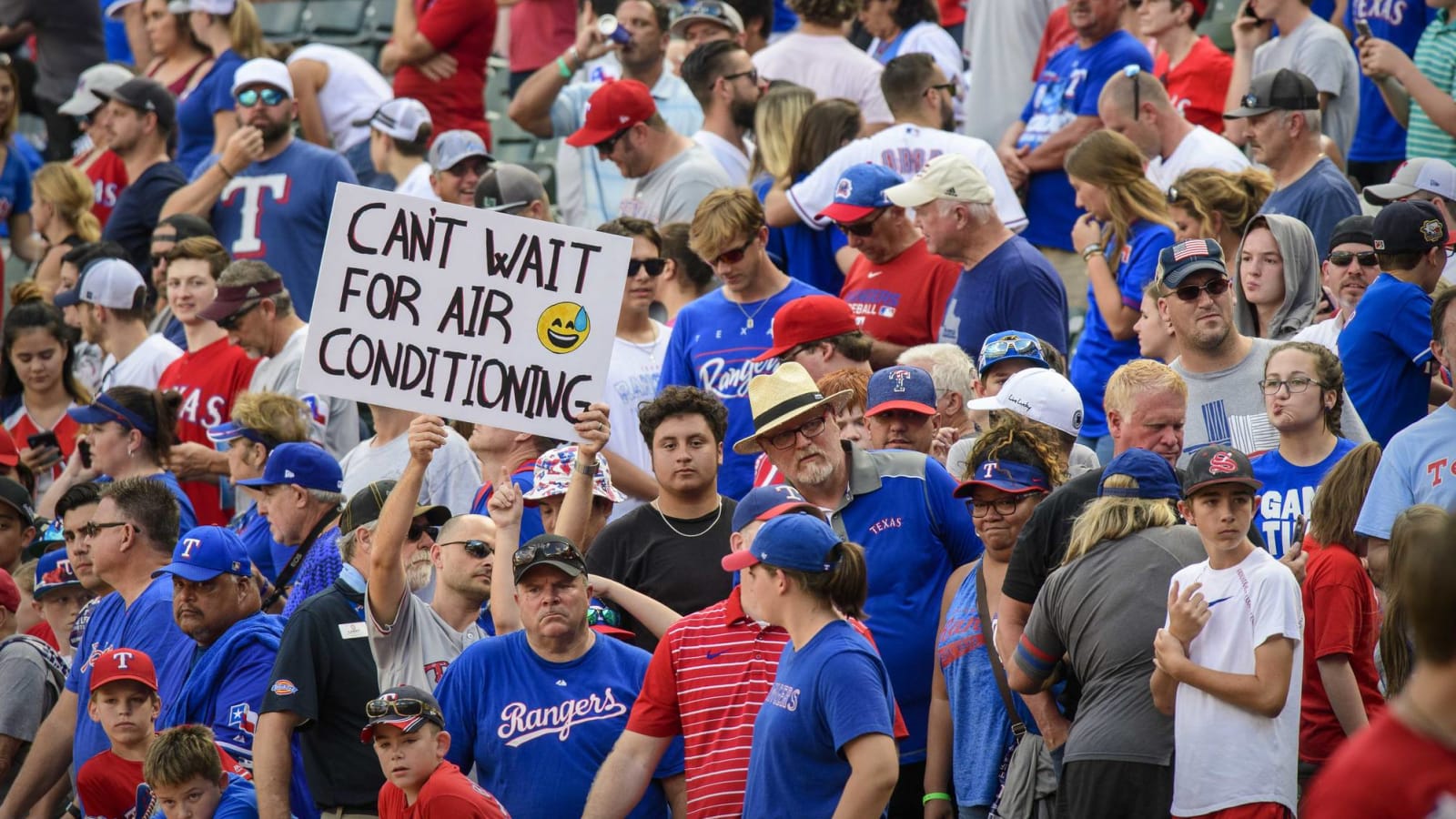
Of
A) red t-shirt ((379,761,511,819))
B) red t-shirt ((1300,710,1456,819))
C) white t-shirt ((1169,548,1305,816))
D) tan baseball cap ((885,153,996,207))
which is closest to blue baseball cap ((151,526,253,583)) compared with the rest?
red t-shirt ((379,761,511,819))

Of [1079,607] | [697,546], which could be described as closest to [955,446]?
[697,546]

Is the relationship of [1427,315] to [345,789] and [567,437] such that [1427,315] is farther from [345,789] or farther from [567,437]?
[345,789]

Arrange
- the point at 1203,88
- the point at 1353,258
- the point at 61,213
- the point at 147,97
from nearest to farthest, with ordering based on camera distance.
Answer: the point at 1353,258 → the point at 1203,88 → the point at 147,97 → the point at 61,213

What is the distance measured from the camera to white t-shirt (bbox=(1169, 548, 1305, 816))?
5.43 metres

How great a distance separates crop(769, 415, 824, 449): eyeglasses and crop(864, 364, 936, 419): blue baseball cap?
444 mm

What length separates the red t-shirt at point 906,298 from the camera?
28.9ft

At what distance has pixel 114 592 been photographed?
857 cm

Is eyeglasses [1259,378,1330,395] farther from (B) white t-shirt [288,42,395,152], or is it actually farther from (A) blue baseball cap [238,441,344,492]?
(B) white t-shirt [288,42,395,152]

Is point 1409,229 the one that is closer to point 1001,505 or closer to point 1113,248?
point 1113,248

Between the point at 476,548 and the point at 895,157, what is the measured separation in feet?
11.7

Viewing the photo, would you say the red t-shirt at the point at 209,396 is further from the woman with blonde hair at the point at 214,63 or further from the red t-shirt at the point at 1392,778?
the red t-shirt at the point at 1392,778

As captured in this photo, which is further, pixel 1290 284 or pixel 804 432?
pixel 1290 284

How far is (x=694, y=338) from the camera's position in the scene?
28.2 feet

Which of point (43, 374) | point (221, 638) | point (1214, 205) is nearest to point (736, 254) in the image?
point (1214, 205)
